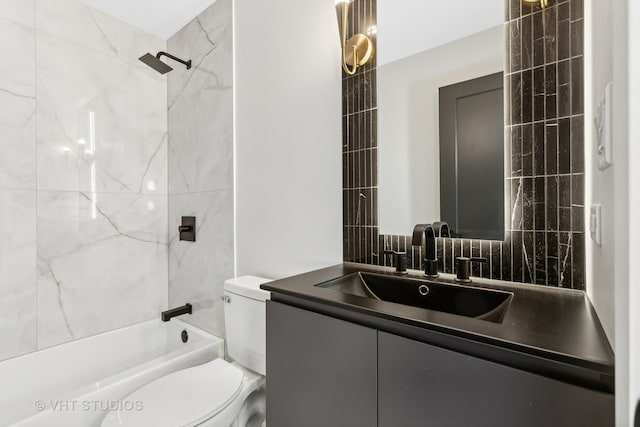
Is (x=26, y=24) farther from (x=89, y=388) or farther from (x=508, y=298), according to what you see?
(x=508, y=298)

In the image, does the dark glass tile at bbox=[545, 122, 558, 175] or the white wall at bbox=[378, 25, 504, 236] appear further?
the white wall at bbox=[378, 25, 504, 236]

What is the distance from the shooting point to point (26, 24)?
1517 mm

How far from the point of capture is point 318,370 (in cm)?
80

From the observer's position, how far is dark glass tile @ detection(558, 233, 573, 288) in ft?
2.69

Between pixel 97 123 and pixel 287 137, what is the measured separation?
1.22 metres

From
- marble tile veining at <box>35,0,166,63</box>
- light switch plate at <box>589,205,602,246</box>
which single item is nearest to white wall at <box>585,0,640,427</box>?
light switch plate at <box>589,205,602,246</box>

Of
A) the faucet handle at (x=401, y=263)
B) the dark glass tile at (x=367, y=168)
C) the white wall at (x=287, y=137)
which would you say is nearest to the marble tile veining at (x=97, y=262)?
the white wall at (x=287, y=137)

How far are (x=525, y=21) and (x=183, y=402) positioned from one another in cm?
169

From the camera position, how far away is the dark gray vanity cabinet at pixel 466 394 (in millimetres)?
463

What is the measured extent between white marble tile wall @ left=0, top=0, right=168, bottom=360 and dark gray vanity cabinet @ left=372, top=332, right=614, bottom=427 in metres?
1.85

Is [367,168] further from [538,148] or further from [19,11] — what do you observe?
[19,11]

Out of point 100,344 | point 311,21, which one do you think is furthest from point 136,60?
point 100,344

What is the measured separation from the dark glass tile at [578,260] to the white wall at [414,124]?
38 centimetres

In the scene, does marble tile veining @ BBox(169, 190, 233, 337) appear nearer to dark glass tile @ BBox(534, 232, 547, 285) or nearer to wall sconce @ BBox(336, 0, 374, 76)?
wall sconce @ BBox(336, 0, 374, 76)
